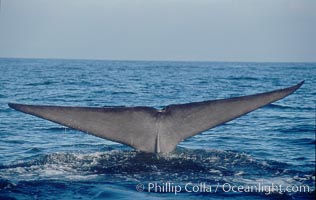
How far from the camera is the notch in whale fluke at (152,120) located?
20.2ft

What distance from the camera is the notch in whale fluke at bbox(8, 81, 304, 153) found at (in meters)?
6.15

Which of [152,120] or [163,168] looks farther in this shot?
[163,168]

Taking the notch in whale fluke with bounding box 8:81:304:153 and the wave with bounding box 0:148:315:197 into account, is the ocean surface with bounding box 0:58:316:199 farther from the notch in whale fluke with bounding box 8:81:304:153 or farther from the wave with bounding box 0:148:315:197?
the notch in whale fluke with bounding box 8:81:304:153

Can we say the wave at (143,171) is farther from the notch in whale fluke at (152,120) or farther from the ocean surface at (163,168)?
the notch in whale fluke at (152,120)

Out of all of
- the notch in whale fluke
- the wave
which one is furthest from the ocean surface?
the notch in whale fluke

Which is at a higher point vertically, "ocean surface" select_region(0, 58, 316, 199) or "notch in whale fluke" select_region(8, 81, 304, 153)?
"notch in whale fluke" select_region(8, 81, 304, 153)

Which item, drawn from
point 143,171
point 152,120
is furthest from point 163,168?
point 152,120

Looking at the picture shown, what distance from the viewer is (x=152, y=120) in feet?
21.7

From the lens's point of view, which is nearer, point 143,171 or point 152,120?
point 152,120

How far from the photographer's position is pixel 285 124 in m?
13.4

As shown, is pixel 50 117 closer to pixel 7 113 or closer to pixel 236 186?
pixel 236 186

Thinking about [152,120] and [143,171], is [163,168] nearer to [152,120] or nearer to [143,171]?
[143,171]

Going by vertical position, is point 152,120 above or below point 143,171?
above

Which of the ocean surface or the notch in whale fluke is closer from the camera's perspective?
the ocean surface
